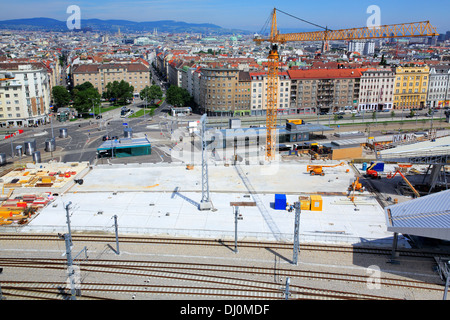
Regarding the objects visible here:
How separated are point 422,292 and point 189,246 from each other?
14402mm

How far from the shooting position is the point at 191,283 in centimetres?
2191

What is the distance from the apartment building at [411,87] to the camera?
84.5 meters

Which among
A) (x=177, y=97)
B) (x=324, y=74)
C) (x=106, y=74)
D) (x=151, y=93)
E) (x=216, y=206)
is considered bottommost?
(x=216, y=206)

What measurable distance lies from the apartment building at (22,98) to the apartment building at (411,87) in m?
74.1

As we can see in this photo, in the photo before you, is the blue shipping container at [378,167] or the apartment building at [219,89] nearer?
the blue shipping container at [378,167]

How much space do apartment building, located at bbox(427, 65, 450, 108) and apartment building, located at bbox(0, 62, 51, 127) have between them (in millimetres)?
83174

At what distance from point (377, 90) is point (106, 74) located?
2590 inches

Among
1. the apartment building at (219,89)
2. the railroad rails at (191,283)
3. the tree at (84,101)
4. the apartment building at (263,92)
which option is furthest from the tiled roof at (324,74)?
the railroad rails at (191,283)

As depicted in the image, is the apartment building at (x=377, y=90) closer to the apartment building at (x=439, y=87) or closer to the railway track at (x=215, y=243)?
the apartment building at (x=439, y=87)

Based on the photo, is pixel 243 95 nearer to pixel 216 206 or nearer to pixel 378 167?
pixel 378 167

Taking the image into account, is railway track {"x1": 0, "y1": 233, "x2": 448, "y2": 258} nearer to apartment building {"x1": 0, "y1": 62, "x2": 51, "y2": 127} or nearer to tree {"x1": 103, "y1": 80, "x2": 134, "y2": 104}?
apartment building {"x1": 0, "y1": 62, "x2": 51, "y2": 127}

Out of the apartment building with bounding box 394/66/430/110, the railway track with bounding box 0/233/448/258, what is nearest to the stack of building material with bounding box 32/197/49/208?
the railway track with bounding box 0/233/448/258

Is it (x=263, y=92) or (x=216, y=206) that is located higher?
(x=263, y=92)

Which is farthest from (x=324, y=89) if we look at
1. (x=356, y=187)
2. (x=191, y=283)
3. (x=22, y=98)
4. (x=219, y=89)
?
(x=191, y=283)
